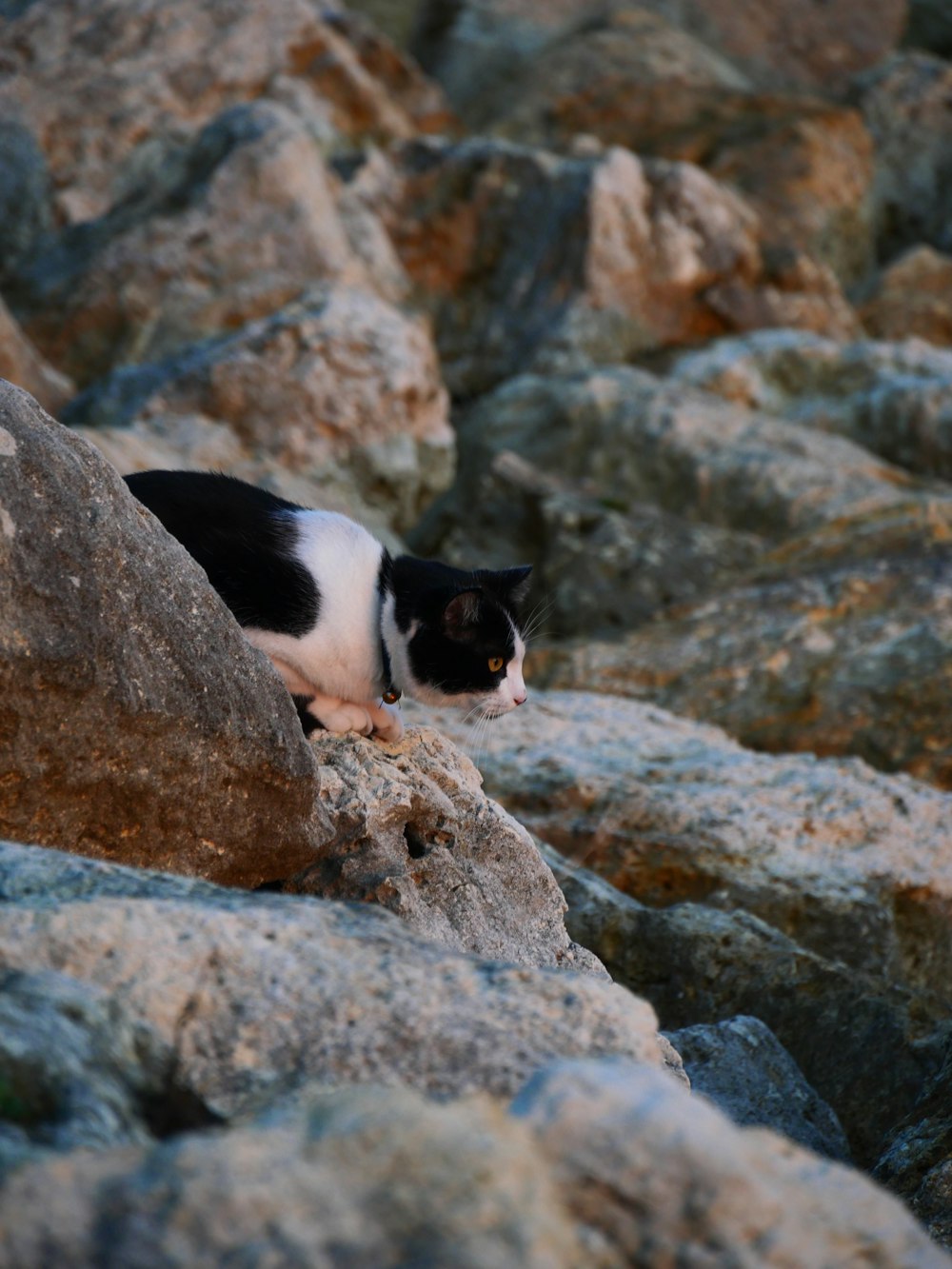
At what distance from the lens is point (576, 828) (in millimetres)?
7375

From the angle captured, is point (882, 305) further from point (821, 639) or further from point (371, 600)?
point (371, 600)

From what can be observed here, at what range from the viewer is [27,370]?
1180cm

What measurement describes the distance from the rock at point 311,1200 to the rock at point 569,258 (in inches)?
565

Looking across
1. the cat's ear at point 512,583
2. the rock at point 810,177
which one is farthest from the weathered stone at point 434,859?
the rock at point 810,177

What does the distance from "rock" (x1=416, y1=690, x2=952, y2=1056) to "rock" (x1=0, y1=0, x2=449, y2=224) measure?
1136 cm

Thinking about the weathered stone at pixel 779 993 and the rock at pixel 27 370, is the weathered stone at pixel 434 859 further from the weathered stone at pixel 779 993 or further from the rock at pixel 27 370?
the rock at pixel 27 370

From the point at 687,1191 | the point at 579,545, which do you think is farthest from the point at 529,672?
the point at 687,1191

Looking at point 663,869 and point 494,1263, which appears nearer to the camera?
point 494,1263

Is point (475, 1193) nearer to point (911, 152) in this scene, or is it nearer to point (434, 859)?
point (434, 859)

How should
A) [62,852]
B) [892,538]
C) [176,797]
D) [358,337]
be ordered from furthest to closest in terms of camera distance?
1. [358,337]
2. [892,538]
3. [176,797]
4. [62,852]

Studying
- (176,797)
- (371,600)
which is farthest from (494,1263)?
(371,600)

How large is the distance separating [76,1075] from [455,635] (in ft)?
11.5

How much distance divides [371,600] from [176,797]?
1.86 metres

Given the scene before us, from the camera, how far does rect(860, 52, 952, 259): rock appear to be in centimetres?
2262
